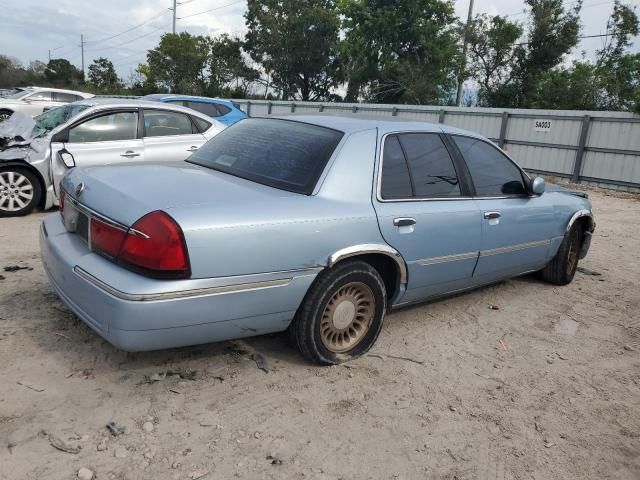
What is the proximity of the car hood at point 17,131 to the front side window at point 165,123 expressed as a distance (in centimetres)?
142

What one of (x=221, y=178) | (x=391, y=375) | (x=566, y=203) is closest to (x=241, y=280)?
(x=221, y=178)

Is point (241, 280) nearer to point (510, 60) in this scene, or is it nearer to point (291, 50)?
point (510, 60)

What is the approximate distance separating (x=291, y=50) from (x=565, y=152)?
121ft

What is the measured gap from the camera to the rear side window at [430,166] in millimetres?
3809

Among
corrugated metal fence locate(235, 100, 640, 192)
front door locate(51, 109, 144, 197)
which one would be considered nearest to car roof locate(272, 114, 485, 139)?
front door locate(51, 109, 144, 197)

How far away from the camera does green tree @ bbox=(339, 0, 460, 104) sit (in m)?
37.7

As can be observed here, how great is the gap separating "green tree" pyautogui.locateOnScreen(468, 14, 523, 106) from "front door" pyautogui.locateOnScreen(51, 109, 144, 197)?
31849 millimetres

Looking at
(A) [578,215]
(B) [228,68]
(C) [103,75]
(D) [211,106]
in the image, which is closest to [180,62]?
(B) [228,68]

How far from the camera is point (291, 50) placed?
161 ft

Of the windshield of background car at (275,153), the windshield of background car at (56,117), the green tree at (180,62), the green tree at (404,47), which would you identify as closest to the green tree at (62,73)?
the green tree at (180,62)

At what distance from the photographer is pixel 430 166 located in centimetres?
395

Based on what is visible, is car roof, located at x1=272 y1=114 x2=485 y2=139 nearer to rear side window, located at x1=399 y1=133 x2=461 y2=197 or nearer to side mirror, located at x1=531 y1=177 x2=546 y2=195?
rear side window, located at x1=399 y1=133 x2=461 y2=197

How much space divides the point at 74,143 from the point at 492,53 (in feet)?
109

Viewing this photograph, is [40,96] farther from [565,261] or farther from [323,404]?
[323,404]
